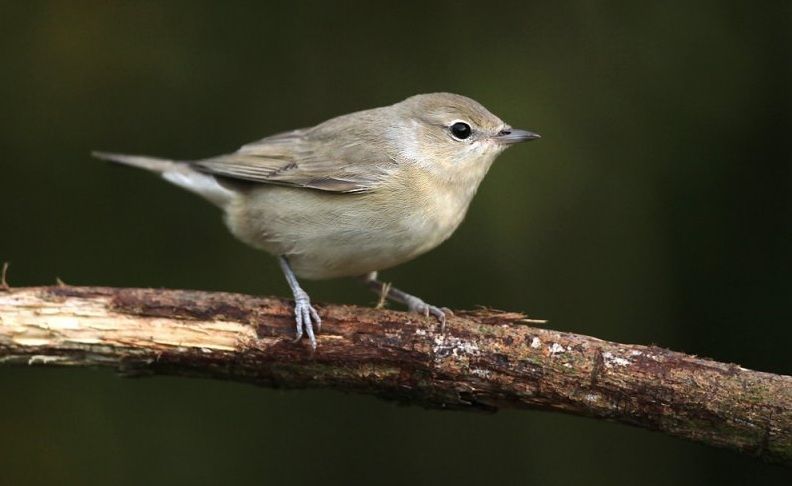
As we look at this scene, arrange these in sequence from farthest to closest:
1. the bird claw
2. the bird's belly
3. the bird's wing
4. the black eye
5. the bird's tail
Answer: the bird's tail
the black eye
the bird's wing
the bird's belly
the bird claw

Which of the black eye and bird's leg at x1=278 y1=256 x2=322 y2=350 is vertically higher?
the black eye

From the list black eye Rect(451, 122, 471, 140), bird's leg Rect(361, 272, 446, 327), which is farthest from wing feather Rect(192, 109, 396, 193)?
bird's leg Rect(361, 272, 446, 327)

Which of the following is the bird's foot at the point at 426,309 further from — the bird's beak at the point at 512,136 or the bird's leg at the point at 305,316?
the bird's beak at the point at 512,136

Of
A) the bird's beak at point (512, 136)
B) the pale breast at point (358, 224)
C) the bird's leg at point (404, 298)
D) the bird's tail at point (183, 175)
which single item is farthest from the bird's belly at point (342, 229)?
the bird's beak at point (512, 136)

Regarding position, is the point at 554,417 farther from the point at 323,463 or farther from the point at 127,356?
the point at 127,356

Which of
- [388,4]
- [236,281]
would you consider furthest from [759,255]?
[236,281]

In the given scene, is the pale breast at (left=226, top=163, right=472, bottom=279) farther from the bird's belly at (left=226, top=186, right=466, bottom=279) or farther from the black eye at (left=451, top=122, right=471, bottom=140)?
the black eye at (left=451, top=122, right=471, bottom=140)
